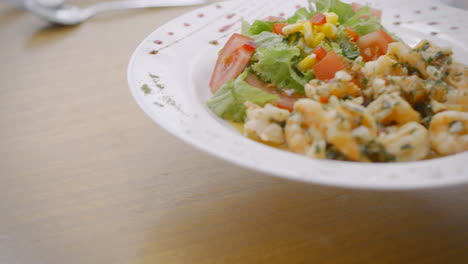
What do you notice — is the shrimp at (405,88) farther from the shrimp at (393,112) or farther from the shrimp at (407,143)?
the shrimp at (407,143)

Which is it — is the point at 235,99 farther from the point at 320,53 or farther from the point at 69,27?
the point at 69,27

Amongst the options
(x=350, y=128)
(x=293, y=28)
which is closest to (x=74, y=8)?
(x=293, y=28)

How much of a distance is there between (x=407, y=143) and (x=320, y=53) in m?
0.65

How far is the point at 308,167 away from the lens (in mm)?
1124

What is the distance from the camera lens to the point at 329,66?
5.54ft

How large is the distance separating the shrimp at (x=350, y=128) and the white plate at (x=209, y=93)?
7 centimetres

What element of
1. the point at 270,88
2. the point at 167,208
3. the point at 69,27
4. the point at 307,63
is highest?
the point at 307,63

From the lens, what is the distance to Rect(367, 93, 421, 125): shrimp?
4.42ft

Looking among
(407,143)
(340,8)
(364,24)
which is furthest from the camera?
(340,8)

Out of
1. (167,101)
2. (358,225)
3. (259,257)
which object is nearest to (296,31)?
(167,101)

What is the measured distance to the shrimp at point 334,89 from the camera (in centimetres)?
144

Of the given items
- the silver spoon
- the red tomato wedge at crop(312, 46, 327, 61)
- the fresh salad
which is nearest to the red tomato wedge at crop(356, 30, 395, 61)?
the fresh salad

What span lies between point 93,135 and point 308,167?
3.67 ft

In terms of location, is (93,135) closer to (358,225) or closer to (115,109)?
(115,109)
